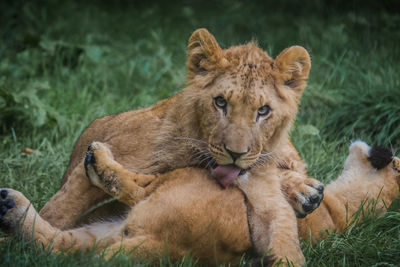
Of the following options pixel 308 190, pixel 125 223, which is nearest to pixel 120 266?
pixel 125 223

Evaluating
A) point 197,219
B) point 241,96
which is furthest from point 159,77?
point 197,219

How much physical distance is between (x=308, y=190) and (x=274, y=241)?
0.58m

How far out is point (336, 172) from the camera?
507cm

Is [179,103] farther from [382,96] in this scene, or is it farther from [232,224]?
[382,96]

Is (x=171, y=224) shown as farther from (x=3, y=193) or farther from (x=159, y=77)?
(x=159, y=77)

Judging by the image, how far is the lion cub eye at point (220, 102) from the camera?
363cm

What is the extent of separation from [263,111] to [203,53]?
1.97ft

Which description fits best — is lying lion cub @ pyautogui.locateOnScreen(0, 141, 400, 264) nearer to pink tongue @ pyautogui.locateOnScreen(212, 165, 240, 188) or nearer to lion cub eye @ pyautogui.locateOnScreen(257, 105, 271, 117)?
pink tongue @ pyautogui.locateOnScreen(212, 165, 240, 188)

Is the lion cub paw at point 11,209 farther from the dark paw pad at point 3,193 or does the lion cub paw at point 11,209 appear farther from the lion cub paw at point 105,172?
the lion cub paw at point 105,172

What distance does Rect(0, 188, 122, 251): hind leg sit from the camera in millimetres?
3314

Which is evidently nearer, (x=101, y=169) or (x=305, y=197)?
(x=101, y=169)

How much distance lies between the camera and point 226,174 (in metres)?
3.53

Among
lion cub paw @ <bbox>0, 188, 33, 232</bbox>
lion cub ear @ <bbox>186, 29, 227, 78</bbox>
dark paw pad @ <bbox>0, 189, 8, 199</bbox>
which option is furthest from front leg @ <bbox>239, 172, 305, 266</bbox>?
dark paw pad @ <bbox>0, 189, 8, 199</bbox>

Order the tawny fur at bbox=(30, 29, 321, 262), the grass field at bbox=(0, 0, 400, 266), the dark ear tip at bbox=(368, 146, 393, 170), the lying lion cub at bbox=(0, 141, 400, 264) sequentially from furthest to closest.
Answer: the dark ear tip at bbox=(368, 146, 393, 170)
the grass field at bbox=(0, 0, 400, 266)
the tawny fur at bbox=(30, 29, 321, 262)
the lying lion cub at bbox=(0, 141, 400, 264)
